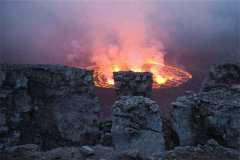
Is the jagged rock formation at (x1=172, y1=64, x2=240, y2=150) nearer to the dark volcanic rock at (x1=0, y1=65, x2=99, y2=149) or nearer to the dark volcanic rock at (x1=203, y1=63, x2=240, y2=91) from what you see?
the dark volcanic rock at (x1=203, y1=63, x2=240, y2=91)

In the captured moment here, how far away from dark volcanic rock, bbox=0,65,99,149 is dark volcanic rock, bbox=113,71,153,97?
123cm

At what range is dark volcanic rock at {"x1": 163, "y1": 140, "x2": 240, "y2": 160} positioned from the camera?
11094mm

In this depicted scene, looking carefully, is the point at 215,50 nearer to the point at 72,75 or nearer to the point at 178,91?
the point at 178,91

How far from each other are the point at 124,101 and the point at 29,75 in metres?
4.17

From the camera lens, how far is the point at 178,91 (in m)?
23.3

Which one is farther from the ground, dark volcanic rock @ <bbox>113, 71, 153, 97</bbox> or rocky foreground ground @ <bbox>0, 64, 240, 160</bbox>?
A: dark volcanic rock @ <bbox>113, 71, 153, 97</bbox>

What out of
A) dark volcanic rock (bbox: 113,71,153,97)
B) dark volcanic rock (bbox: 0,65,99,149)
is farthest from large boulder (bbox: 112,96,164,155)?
dark volcanic rock (bbox: 113,71,153,97)

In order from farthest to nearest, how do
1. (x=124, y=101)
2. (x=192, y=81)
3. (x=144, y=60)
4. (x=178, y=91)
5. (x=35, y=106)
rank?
(x=144, y=60), (x=192, y=81), (x=178, y=91), (x=35, y=106), (x=124, y=101)

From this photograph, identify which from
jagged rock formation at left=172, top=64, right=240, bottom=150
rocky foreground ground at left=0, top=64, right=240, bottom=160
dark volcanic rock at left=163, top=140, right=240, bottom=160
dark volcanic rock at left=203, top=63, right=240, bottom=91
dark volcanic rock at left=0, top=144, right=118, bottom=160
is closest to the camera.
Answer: dark volcanic rock at left=0, top=144, right=118, bottom=160

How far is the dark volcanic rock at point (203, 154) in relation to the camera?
→ 11.1 metres

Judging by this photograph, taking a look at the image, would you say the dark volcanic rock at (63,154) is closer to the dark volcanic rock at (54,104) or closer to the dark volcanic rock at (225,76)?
the dark volcanic rock at (54,104)

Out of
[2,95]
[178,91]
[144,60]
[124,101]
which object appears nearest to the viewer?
[124,101]

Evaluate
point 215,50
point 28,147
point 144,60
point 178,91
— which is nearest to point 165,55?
point 144,60

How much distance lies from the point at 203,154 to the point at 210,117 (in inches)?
108
